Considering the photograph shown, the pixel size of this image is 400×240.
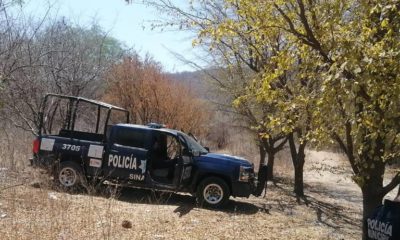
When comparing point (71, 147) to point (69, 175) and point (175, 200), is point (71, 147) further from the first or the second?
point (175, 200)

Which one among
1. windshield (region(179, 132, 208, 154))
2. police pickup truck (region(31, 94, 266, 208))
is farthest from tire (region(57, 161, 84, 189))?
windshield (region(179, 132, 208, 154))

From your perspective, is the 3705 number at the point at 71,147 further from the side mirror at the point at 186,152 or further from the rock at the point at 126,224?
the rock at the point at 126,224

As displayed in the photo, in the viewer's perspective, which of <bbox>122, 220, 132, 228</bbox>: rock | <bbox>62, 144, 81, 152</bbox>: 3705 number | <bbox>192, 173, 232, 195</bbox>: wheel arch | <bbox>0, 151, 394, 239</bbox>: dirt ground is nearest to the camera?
<bbox>0, 151, 394, 239</bbox>: dirt ground

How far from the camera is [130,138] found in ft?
38.7

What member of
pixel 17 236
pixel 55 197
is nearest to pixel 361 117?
pixel 17 236

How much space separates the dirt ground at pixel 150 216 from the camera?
751 cm

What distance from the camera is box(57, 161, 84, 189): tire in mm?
11766

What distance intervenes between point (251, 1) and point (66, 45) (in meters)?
12.3

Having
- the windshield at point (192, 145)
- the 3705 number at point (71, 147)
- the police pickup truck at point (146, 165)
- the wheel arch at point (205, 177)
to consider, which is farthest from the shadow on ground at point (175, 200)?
the 3705 number at point (71, 147)

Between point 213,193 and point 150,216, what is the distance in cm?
230

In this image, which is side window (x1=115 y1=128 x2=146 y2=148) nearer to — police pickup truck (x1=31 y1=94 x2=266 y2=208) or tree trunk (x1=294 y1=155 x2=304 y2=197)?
police pickup truck (x1=31 y1=94 x2=266 y2=208)

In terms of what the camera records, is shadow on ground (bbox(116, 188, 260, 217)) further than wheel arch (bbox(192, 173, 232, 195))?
No

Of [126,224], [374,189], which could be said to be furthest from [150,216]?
[374,189]

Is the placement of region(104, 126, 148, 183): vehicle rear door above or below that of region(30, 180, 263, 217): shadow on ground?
above
